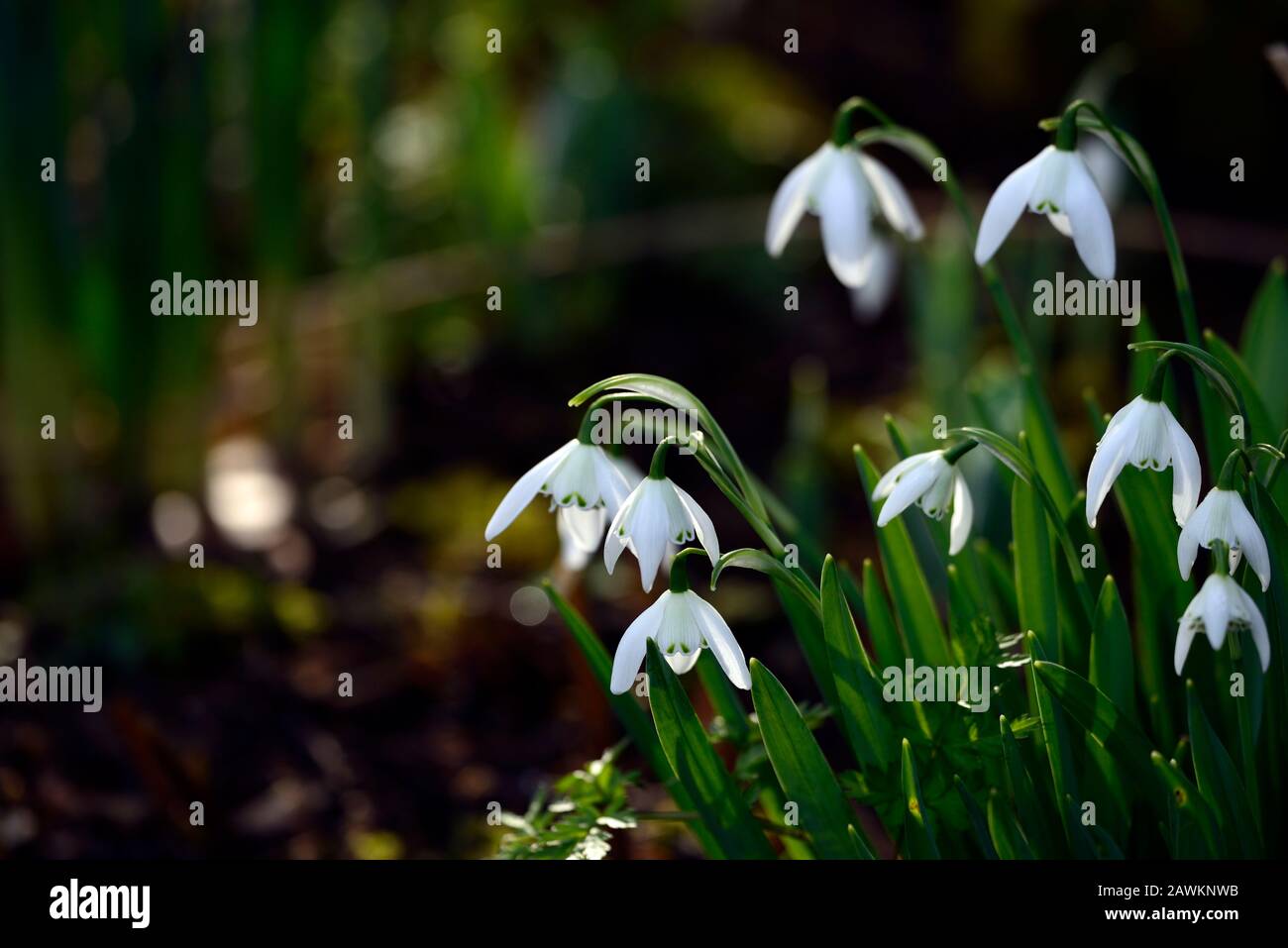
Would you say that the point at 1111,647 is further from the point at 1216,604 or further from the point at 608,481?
the point at 608,481

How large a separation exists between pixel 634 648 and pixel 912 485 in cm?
26

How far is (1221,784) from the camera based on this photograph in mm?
1130

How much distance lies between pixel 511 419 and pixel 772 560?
2.00 meters

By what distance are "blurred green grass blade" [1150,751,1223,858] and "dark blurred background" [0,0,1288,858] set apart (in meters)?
0.58

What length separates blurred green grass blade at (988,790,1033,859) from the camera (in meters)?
1.14

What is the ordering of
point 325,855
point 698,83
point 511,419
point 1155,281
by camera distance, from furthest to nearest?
point 698,83
point 1155,281
point 511,419
point 325,855

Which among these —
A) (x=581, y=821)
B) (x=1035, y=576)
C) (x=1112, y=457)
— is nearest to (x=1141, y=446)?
(x=1112, y=457)

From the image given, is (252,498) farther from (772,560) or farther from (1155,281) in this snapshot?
(1155,281)

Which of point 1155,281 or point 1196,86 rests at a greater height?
point 1196,86

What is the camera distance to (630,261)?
3510mm

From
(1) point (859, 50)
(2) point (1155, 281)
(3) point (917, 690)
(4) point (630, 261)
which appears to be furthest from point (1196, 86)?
(3) point (917, 690)

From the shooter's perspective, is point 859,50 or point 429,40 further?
point 859,50

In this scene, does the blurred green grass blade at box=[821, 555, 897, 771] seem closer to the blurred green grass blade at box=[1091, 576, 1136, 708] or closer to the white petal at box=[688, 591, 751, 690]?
the white petal at box=[688, 591, 751, 690]
